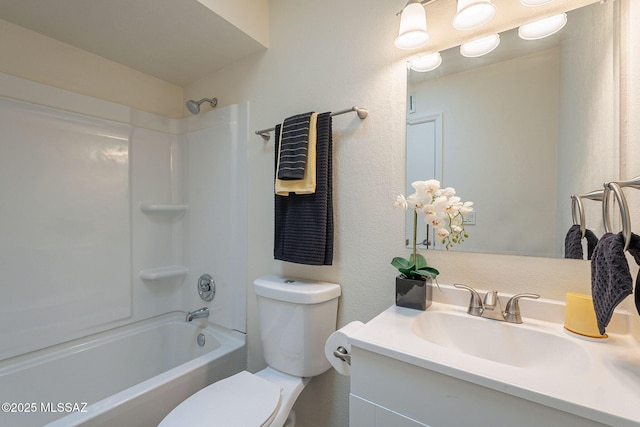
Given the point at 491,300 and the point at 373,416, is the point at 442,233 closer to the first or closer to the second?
the point at 491,300

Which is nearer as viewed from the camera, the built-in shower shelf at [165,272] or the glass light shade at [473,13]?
the glass light shade at [473,13]

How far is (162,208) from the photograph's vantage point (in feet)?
6.25

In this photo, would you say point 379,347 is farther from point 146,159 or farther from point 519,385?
point 146,159

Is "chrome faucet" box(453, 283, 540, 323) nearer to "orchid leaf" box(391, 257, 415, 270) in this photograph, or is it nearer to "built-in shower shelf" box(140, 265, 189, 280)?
"orchid leaf" box(391, 257, 415, 270)

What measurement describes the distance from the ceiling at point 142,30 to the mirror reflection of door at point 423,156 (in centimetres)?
105

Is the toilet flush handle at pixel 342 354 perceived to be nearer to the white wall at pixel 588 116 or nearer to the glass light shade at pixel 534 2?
the white wall at pixel 588 116

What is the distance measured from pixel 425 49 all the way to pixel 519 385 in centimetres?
115

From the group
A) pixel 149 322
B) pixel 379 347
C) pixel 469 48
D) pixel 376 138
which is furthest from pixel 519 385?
pixel 149 322

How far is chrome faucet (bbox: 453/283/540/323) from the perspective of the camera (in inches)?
34.8

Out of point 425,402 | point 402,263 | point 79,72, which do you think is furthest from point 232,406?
point 79,72

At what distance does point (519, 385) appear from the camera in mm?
564

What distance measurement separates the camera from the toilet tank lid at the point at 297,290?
1.19m

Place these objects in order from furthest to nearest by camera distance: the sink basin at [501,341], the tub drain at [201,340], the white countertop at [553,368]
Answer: the tub drain at [201,340], the sink basin at [501,341], the white countertop at [553,368]

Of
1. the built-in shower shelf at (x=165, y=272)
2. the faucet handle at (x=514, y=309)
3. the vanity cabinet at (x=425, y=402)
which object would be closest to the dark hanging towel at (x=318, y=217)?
the vanity cabinet at (x=425, y=402)
